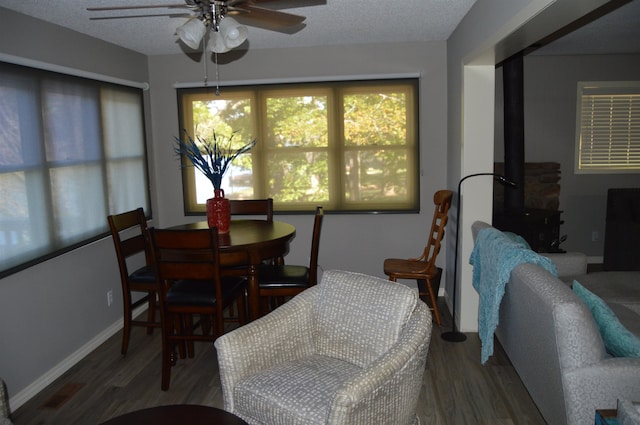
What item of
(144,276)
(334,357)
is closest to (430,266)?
(334,357)

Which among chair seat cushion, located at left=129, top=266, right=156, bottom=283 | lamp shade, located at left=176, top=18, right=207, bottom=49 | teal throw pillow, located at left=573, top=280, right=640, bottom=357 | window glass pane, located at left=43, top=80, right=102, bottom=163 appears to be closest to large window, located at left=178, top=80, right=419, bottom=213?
window glass pane, located at left=43, top=80, right=102, bottom=163

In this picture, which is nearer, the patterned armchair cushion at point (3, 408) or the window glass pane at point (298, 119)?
the patterned armchair cushion at point (3, 408)

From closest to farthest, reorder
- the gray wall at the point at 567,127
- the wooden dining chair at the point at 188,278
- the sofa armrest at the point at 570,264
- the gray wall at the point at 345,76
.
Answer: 1. the wooden dining chair at the point at 188,278
2. the sofa armrest at the point at 570,264
3. the gray wall at the point at 345,76
4. the gray wall at the point at 567,127

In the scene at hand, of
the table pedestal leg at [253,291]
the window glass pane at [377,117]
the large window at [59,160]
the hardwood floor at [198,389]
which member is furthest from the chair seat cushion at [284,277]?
the window glass pane at [377,117]

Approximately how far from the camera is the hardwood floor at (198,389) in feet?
9.22

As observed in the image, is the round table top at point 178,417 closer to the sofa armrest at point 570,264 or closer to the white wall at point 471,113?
the white wall at point 471,113

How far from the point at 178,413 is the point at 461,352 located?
7.41 feet

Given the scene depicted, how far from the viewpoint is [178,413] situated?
1866 millimetres

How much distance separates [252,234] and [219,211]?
1.00 ft

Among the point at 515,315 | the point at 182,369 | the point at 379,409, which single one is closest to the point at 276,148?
the point at 182,369

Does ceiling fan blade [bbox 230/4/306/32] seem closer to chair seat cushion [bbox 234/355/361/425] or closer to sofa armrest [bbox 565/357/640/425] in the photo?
chair seat cushion [bbox 234/355/361/425]

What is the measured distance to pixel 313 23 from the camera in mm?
3766

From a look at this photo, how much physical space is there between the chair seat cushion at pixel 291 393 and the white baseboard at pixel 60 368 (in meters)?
1.62

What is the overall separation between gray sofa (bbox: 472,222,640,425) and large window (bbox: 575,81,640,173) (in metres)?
3.67
